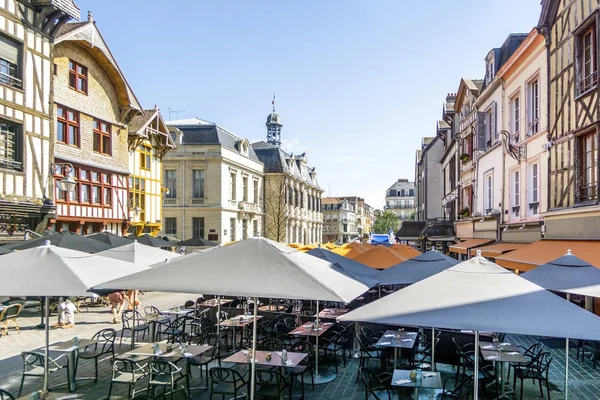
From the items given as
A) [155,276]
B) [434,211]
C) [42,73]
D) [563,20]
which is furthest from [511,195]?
[434,211]

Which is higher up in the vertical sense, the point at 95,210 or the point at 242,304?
the point at 95,210

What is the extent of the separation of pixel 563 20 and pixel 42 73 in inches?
672

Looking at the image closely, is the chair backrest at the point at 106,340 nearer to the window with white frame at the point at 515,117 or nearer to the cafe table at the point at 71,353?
the cafe table at the point at 71,353

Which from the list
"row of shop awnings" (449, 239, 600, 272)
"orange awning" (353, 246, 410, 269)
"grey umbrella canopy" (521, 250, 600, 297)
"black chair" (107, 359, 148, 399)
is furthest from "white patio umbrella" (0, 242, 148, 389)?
"orange awning" (353, 246, 410, 269)

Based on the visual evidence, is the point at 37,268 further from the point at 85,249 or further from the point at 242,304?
the point at 242,304

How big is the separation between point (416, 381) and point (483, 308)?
243 cm

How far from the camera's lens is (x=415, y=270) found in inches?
411

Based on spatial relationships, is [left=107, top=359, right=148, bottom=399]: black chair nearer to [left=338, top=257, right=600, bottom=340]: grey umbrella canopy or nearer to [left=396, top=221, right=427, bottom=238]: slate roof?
[left=338, top=257, right=600, bottom=340]: grey umbrella canopy

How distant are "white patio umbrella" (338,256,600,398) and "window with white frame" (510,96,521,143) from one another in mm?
13839

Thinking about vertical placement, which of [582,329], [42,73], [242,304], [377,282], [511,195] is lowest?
[242,304]

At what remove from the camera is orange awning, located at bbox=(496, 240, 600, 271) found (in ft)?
33.7

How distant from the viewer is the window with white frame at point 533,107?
1549 cm

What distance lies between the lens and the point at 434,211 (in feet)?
135

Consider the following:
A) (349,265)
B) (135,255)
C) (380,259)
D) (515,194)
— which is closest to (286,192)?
(515,194)
